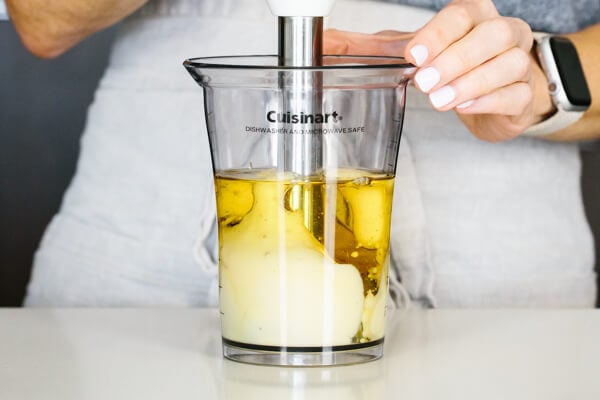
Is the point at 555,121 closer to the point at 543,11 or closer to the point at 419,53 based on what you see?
the point at 543,11

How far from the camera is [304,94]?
55 centimetres

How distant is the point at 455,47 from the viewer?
637 mm

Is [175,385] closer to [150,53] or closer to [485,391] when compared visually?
[485,391]

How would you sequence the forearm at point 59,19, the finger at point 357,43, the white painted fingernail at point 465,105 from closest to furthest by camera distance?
the white painted fingernail at point 465,105
the finger at point 357,43
the forearm at point 59,19

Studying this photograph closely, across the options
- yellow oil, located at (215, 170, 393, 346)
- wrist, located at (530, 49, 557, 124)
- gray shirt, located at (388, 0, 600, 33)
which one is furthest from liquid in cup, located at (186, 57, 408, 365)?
gray shirt, located at (388, 0, 600, 33)

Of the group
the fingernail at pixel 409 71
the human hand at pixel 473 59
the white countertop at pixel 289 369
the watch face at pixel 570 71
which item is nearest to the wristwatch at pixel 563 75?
the watch face at pixel 570 71

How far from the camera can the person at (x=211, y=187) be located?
1.04 meters

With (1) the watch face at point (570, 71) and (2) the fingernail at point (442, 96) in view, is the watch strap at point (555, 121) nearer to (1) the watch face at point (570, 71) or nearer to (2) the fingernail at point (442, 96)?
(1) the watch face at point (570, 71)

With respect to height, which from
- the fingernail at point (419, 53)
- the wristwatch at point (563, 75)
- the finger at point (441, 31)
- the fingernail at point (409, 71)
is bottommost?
the wristwatch at point (563, 75)

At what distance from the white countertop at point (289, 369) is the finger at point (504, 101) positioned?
0.16 metres

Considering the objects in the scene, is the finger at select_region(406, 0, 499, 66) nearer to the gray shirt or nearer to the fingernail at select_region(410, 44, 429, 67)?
the fingernail at select_region(410, 44, 429, 67)

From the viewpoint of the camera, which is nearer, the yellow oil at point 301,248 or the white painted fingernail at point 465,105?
the yellow oil at point 301,248

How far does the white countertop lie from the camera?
55 centimetres

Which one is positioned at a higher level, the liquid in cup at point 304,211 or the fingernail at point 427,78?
the fingernail at point 427,78
